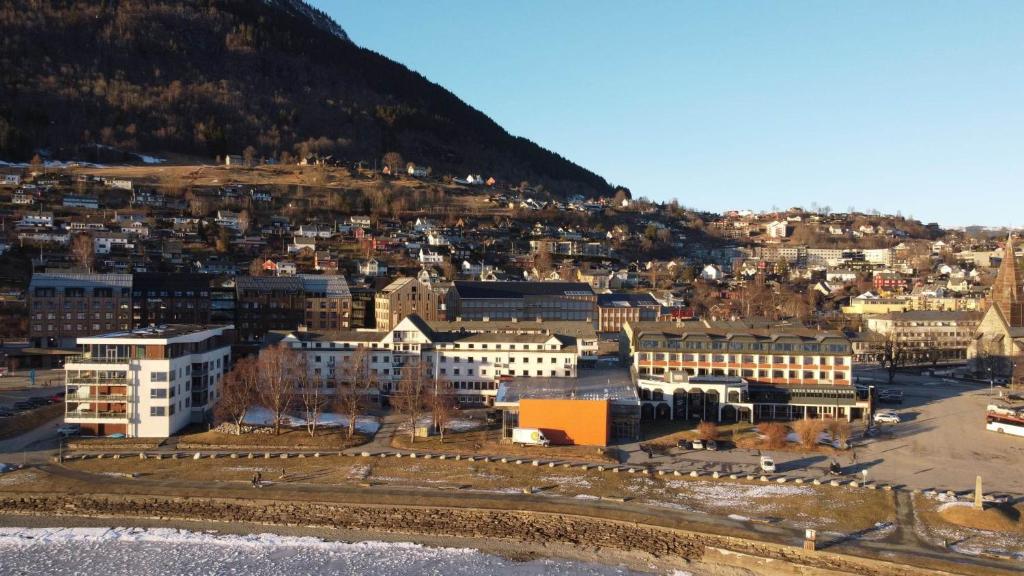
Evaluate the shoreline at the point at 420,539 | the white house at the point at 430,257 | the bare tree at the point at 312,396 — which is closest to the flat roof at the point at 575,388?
the bare tree at the point at 312,396

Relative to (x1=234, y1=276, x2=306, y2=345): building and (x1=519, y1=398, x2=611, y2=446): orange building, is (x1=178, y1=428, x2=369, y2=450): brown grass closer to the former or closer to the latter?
(x1=519, y1=398, x2=611, y2=446): orange building

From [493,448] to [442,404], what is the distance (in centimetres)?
481

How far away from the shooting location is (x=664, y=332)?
49.5 metres

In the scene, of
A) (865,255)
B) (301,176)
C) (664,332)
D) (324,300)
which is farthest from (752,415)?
(865,255)

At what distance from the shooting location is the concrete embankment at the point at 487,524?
24719 mm

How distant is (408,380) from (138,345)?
1426cm

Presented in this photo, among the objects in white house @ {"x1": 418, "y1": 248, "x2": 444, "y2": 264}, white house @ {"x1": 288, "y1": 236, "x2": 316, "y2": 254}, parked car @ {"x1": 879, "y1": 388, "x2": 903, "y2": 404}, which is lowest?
parked car @ {"x1": 879, "y1": 388, "x2": 903, "y2": 404}

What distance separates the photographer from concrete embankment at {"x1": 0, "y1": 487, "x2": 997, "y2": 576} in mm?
24719

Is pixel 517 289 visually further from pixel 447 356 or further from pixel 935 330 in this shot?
pixel 935 330

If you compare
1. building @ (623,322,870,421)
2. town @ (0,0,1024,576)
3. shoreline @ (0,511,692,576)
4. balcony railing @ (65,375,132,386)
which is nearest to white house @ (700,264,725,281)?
town @ (0,0,1024,576)

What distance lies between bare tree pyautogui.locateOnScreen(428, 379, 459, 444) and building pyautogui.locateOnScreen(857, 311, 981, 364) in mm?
53821

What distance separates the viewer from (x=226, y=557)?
84.9ft

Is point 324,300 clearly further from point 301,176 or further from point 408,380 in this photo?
point 301,176

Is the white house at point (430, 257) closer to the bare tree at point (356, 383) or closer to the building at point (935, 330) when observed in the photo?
the building at point (935, 330)
